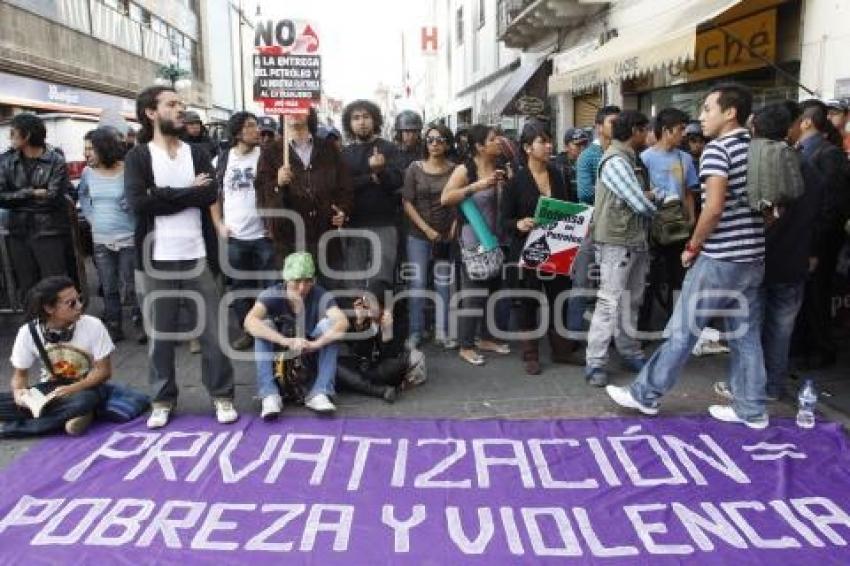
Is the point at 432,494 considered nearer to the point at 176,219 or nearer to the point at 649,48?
the point at 176,219

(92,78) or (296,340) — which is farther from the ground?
(92,78)

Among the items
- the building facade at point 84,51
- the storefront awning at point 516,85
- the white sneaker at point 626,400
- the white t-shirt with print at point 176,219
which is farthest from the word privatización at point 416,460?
the building facade at point 84,51

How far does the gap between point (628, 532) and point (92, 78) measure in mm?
25172

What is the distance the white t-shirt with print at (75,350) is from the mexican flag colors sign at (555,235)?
9.58 ft

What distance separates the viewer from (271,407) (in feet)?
15.2

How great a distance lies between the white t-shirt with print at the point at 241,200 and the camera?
5754mm

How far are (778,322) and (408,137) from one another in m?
3.76

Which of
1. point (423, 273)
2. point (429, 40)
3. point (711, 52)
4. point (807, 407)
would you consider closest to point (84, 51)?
point (429, 40)

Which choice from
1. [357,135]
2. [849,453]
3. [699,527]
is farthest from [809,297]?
[357,135]

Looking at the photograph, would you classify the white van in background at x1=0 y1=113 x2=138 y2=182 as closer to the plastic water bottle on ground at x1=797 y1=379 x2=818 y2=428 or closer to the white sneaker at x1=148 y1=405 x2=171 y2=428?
the white sneaker at x1=148 y1=405 x2=171 y2=428

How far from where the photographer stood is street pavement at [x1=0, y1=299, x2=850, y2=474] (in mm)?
4809

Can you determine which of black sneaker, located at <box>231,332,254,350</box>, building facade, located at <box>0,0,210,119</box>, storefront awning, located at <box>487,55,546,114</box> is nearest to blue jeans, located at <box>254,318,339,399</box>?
black sneaker, located at <box>231,332,254,350</box>

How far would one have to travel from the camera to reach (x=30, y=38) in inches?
761

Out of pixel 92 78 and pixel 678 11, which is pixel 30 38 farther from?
pixel 678 11
